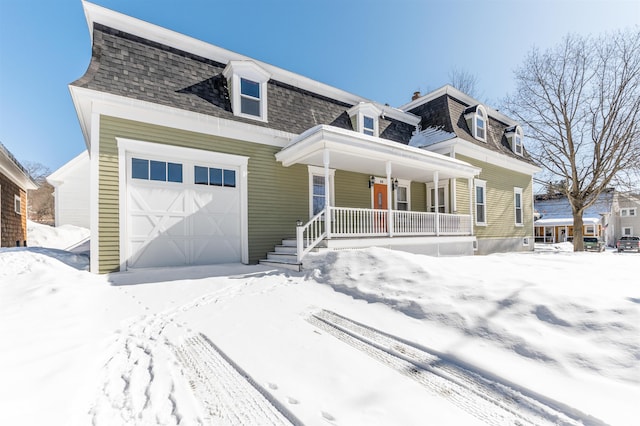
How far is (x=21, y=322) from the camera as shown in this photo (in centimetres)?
332

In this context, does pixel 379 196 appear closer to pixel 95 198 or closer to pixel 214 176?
pixel 214 176

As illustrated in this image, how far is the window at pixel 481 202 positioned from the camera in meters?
13.3

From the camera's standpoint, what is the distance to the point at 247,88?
879 cm

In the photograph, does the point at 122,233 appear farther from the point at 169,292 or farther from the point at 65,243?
the point at 65,243

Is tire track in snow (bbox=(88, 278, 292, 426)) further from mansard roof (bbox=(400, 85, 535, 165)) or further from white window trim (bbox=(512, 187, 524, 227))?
white window trim (bbox=(512, 187, 524, 227))

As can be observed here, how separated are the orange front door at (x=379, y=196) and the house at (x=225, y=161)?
0.19ft

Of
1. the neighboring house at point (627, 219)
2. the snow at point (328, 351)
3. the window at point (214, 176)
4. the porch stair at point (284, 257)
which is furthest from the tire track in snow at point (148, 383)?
the neighboring house at point (627, 219)

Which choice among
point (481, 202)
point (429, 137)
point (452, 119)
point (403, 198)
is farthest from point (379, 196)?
point (481, 202)

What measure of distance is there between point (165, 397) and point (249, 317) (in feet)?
5.89

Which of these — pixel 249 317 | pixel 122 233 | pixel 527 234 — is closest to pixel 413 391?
pixel 249 317

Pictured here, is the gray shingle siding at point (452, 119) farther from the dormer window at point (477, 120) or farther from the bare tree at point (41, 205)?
the bare tree at point (41, 205)

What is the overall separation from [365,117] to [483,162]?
6.43 meters

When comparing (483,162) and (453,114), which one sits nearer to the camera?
(453,114)

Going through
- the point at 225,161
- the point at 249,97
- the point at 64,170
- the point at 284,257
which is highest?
the point at 249,97
